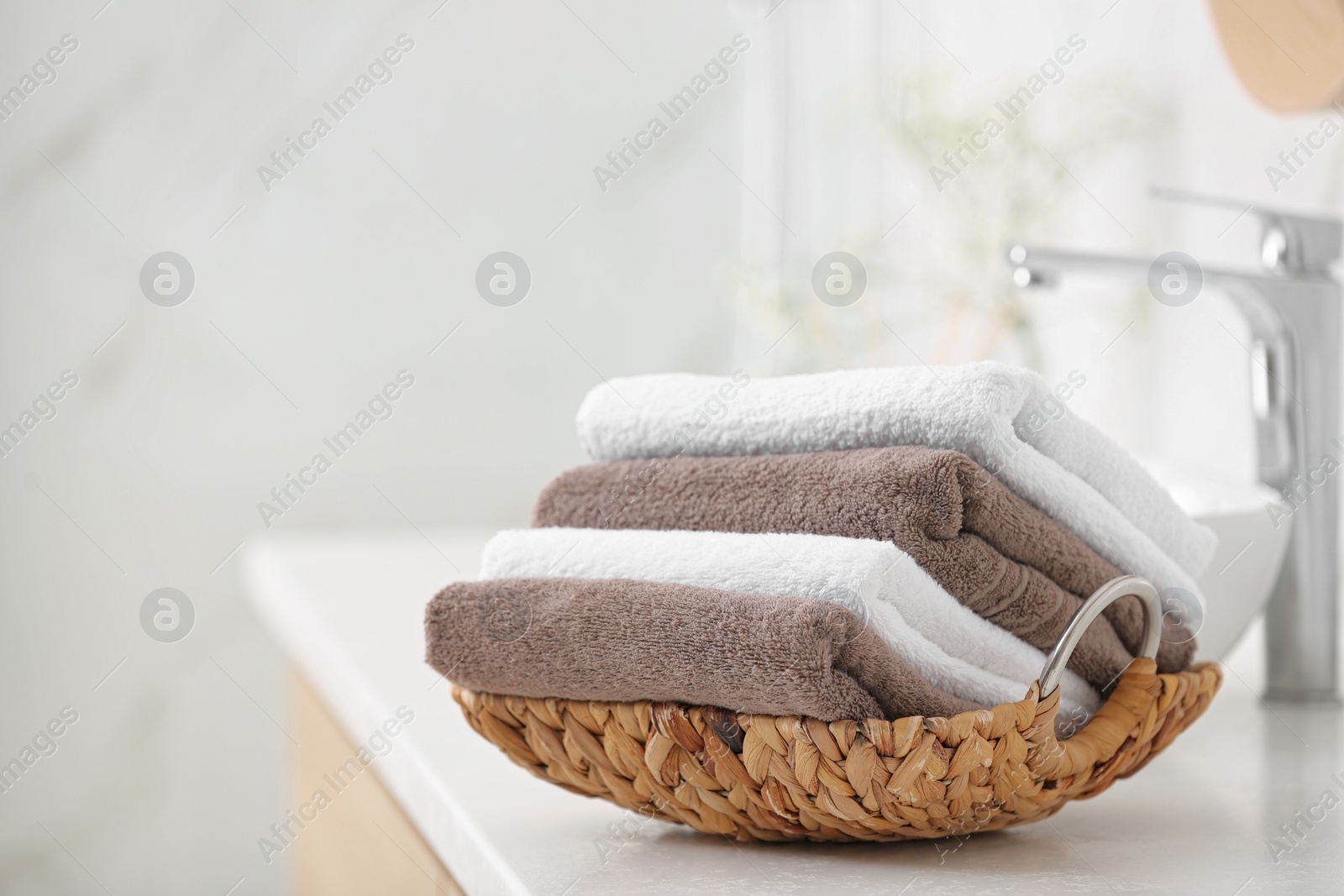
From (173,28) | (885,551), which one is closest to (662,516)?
(885,551)

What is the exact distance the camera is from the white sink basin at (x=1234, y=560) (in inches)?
25.5

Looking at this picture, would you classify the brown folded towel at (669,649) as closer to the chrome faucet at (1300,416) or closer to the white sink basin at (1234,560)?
the white sink basin at (1234,560)

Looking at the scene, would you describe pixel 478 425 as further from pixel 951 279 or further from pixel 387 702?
pixel 387 702

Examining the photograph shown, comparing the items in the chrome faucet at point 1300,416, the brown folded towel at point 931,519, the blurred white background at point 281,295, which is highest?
the blurred white background at point 281,295

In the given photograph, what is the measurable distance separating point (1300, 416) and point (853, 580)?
1.77 feet

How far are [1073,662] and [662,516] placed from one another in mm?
174

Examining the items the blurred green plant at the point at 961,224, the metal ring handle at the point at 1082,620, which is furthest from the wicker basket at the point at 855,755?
the blurred green plant at the point at 961,224

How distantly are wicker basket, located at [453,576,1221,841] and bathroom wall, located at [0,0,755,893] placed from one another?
1.82 meters

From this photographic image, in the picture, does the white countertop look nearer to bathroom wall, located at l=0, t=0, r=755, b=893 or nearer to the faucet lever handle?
the faucet lever handle

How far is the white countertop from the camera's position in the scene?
42 centimetres

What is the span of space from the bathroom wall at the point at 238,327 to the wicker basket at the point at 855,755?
5.97 feet

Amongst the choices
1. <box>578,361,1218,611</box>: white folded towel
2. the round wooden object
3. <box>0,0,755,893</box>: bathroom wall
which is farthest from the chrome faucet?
<box>0,0,755,893</box>: bathroom wall

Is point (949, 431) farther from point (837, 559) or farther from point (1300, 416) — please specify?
point (1300, 416)

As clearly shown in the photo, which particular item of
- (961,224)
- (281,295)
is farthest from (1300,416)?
(281,295)
